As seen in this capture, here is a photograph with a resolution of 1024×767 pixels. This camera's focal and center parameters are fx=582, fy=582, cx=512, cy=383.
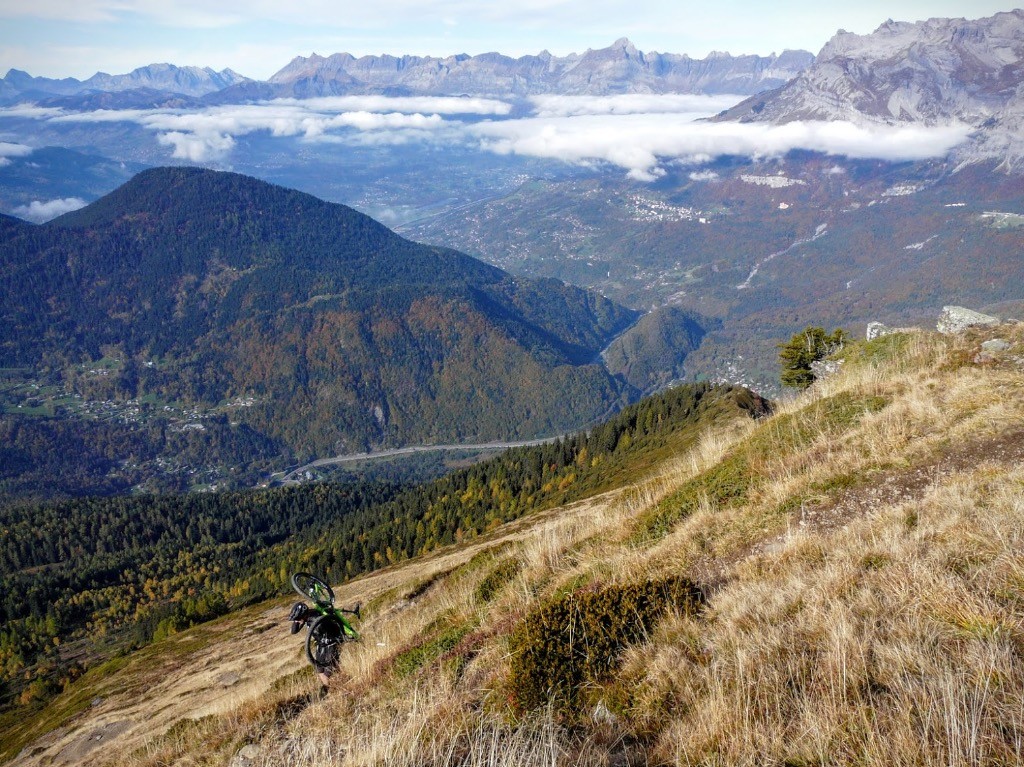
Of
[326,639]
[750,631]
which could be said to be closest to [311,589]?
[326,639]

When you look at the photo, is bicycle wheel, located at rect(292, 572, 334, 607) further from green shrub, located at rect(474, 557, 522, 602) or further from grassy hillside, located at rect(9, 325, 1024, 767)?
green shrub, located at rect(474, 557, 522, 602)

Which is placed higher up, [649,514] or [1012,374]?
[1012,374]

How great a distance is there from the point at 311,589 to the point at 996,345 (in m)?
19.8

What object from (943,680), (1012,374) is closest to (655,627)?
(943,680)

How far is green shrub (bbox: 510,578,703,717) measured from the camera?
6.74 meters

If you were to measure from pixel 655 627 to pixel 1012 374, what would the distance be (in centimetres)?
1304

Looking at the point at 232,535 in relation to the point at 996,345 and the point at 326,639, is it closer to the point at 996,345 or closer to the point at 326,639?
the point at 326,639

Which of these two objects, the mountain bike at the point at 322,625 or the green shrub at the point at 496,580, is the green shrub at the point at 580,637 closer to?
the green shrub at the point at 496,580

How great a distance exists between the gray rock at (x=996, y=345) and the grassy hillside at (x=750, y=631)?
913 mm

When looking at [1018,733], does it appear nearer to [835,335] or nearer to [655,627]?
[655,627]

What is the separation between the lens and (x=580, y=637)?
7.43m

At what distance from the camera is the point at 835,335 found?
1950 inches

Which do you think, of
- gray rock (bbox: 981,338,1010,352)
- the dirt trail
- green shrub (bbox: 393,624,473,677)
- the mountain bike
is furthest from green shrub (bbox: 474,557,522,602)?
gray rock (bbox: 981,338,1010,352)

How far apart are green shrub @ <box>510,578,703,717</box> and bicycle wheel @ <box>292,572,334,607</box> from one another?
15.9ft
